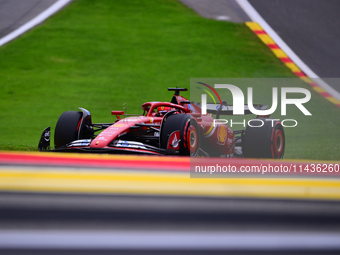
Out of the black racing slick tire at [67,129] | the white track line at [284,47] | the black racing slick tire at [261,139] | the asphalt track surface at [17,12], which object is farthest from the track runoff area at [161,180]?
the asphalt track surface at [17,12]

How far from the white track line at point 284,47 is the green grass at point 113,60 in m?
0.80

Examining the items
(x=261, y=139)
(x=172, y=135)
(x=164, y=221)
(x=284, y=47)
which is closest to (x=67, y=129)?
(x=172, y=135)

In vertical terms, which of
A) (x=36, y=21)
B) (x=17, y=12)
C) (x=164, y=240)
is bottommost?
(x=164, y=240)

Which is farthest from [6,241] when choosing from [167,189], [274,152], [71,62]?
[71,62]

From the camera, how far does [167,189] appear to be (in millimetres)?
2693

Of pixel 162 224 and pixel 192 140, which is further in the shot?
pixel 192 140

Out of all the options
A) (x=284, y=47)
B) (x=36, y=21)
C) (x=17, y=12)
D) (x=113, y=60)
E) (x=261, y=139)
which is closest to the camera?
(x=261, y=139)

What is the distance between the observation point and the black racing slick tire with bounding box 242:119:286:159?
6305mm

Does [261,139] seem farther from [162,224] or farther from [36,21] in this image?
[36,21]

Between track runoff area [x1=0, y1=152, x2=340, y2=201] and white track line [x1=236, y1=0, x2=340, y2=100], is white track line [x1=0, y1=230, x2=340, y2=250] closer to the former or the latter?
track runoff area [x1=0, y1=152, x2=340, y2=201]

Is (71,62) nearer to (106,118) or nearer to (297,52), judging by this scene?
(106,118)

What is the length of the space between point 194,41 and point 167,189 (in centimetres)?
1559

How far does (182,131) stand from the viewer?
5.71 meters

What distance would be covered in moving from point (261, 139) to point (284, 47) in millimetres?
12150
